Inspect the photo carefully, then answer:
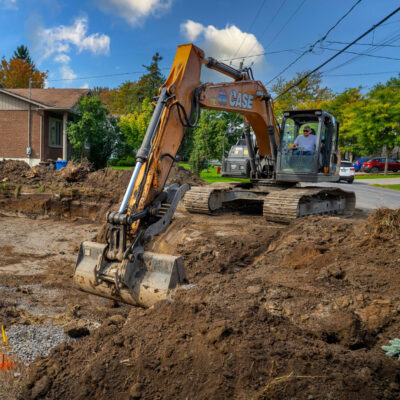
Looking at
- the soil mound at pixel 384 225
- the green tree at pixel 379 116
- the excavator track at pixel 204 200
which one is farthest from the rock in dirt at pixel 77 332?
the green tree at pixel 379 116

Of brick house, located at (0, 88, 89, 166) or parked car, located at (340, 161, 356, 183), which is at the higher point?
brick house, located at (0, 88, 89, 166)

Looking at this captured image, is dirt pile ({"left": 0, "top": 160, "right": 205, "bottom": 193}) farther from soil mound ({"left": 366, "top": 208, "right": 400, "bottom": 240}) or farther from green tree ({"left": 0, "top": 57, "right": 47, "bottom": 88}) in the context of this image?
green tree ({"left": 0, "top": 57, "right": 47, "bottom": 88})

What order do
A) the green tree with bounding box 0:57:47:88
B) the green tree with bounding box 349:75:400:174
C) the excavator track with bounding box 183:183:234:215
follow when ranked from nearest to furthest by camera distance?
1. the excavator track with bounding box 183:183:234:215
2. the green tree with bounding box 349:75:400:174
3. the green tree with bounding box 0:57:47:88

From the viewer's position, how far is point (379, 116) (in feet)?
98.5

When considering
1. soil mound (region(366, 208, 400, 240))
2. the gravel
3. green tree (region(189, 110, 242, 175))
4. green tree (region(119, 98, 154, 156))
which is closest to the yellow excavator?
the gravel

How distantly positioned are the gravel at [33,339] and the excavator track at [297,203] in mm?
4845

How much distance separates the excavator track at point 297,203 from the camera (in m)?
7.62

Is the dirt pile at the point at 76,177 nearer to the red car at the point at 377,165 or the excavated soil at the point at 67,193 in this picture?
the excavated soil at the point at 67,193

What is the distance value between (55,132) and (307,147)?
18828 millimetres

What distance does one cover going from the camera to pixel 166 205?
5.66 m

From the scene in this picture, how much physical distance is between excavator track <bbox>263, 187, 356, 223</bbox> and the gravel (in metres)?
4.85

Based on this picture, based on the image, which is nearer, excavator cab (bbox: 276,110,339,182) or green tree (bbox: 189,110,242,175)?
excavator cab (bbox: 276,110,339,182)

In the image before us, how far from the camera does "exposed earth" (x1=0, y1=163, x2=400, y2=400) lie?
2682mm

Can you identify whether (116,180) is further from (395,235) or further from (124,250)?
(395,235)
